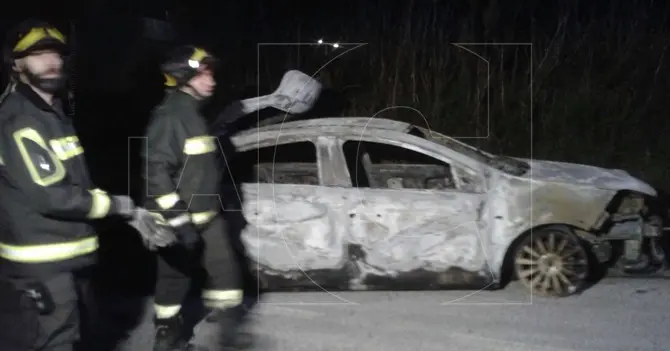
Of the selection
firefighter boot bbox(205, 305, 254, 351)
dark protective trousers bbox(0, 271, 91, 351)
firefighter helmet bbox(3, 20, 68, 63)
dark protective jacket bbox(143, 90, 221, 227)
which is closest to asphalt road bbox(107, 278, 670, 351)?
firefighter boot bbox(205, 305, 254, 351)

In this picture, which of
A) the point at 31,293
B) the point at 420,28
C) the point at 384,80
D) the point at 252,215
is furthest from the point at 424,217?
the point at 420,28

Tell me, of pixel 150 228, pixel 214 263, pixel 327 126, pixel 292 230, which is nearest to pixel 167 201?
pixel 214 263

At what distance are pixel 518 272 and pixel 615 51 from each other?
665 centimetres

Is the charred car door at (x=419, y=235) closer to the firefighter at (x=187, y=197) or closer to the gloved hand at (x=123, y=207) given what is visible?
the firefighter at (x=187, y=197)

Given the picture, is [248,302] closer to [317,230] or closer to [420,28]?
[317,230]

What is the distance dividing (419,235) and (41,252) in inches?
132

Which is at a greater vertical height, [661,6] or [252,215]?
[661,6]

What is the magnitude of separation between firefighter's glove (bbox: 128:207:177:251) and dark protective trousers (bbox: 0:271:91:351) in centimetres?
42

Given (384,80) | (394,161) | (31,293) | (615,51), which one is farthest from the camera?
(615,51)

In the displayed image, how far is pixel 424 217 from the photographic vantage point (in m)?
6.47

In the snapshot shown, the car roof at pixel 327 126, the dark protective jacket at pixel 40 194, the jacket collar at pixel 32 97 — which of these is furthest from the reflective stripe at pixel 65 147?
the car roof at pixel 327 126

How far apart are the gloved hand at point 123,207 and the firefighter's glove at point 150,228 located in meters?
0.02

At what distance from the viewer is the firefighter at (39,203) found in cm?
365

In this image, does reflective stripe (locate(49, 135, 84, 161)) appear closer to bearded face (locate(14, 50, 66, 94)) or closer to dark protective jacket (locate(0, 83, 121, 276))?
dark protective jacket (locate(0, 83, 121, 276))
